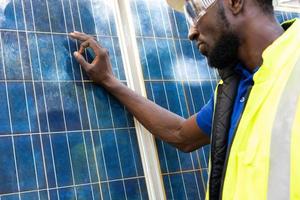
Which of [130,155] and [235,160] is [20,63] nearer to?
[130,155]

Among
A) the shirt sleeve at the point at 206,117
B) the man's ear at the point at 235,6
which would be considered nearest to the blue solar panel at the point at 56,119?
the shirt sleeve at the point at 206,117

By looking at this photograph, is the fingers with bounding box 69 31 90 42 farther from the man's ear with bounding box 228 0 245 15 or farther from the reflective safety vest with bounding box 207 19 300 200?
the reflective safety vest with bounding box 207 19 300 200

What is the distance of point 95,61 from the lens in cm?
248

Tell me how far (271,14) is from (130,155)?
3.39 ft

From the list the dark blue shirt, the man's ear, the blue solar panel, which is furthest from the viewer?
the blue solar panel

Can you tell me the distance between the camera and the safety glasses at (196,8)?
6.86ft

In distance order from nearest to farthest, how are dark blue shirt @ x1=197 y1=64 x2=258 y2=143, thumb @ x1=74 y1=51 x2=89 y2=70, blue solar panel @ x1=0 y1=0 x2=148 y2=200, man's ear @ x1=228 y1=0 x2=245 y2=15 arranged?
1. dark blue shirt @ x1=197 y1=64 x2=258 y2=143
2. man's ear @ x1=228 y1=0 x2=245 y2=15
3. blue solar panel @ x1=0 y1=0 x2=148 y2=200
4. thumb @ x1=74 y1=51 x2=89 y2=70

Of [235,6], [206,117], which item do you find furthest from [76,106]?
[235,6]

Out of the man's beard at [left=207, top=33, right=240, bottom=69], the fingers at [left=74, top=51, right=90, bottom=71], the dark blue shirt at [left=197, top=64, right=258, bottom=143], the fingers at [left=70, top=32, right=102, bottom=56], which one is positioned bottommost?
the dark blue shirt at [left=197, top=64, right=258, bottom=143]

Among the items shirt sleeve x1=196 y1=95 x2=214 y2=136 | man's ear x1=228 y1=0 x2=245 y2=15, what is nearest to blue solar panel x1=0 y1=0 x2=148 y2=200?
shirt sleeve x1=196 y1=95 x2=214 y2=136

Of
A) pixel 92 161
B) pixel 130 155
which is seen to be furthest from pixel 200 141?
pixel 92 161

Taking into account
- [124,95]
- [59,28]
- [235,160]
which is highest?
[59,28]

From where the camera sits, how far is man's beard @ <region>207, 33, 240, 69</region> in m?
2.07

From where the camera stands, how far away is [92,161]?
7.72 feet
